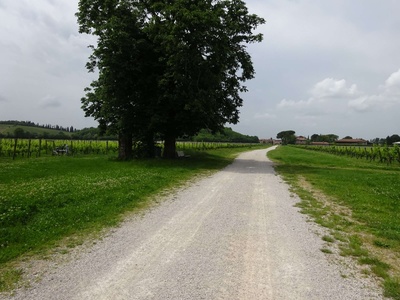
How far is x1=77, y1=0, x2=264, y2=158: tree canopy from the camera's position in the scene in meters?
22.9

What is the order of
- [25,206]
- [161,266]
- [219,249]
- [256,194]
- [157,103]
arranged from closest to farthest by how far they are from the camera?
1. [161,266]
2. [219,249]
3. [25,206]
4. [256,194]
5. [157,103]

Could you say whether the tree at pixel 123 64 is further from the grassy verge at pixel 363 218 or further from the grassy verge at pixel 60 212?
the grassy verge at pixel 363 218

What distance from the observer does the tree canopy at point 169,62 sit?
2289cm

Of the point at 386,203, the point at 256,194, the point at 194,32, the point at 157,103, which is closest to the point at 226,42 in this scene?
the point at 194,32

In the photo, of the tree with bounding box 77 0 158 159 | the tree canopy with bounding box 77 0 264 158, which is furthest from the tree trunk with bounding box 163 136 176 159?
the tree with bounding box 77 0 158 159

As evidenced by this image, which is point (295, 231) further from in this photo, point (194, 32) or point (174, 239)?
point (194, 32)

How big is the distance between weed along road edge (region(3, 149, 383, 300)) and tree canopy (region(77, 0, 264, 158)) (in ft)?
48.7

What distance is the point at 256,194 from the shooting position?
12703 mm

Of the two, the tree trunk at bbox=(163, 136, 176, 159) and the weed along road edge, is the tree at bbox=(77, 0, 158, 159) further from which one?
the weed along road edge

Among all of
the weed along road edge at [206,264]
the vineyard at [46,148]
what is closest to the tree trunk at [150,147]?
the vineyard at [46,148]

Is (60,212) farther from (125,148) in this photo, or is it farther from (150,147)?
(150,147)

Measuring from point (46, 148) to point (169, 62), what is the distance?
92.0 feet

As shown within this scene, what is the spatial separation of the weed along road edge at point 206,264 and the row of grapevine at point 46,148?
32606 mm

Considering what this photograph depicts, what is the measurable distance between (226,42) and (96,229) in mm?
19727
